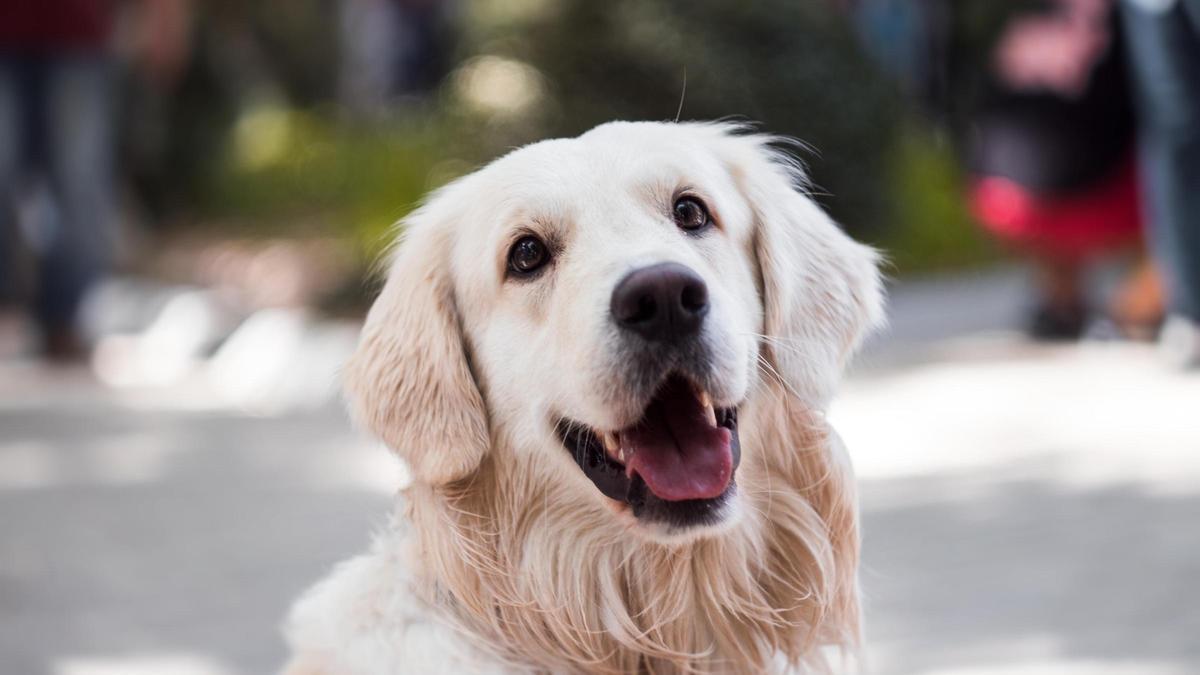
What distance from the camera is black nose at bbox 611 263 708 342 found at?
2.83m

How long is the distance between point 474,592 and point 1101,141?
6336 mm

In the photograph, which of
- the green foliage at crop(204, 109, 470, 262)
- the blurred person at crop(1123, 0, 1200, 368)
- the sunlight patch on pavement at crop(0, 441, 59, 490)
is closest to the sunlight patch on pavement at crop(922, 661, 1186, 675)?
the blurred person at crop(1123, 0, 1200, 368)

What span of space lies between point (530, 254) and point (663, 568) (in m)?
0.72

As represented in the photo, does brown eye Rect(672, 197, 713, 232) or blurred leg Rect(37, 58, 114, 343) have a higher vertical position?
blurred leg Rect(37, 58, 114, 343)

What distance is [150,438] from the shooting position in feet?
25.4

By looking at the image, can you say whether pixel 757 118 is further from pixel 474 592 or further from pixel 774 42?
pixel 474 592

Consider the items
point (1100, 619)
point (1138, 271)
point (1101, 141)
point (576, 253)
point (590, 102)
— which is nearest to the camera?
point (576, 253)

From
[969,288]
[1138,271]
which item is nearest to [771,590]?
[1138,271]

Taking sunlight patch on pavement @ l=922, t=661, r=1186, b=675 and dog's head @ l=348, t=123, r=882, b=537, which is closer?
dog's head @ l=348, t=123, r=882, b=537

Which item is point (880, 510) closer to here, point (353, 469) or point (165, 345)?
point (353, 469)

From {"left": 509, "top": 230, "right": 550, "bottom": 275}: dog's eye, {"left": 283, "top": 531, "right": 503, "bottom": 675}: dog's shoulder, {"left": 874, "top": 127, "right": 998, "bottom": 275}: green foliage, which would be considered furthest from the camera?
{"left": 874, "top": 127, "right": 998, "bottom": 275}: green foliage

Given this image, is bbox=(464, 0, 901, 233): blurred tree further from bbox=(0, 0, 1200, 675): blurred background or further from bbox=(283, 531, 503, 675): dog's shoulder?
bbox=(283, 531, 503, 675): dog's shoulder

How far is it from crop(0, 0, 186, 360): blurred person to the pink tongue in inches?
267

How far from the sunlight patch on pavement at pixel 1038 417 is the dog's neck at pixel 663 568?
306 cm
